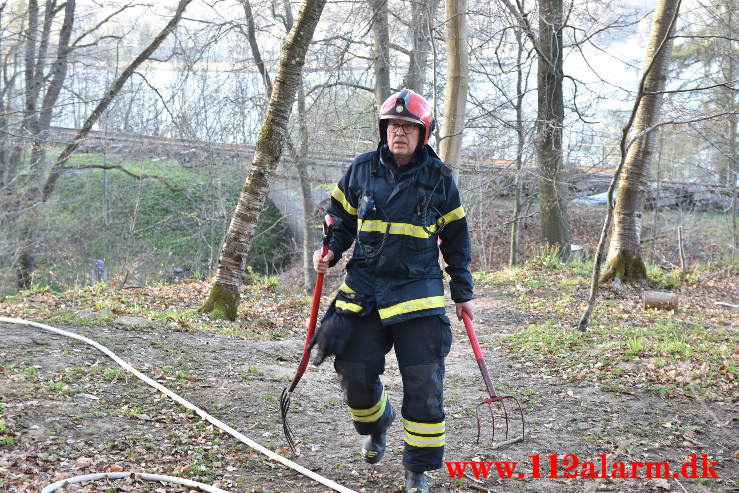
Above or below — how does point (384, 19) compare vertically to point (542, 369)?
above

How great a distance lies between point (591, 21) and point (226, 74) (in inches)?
383

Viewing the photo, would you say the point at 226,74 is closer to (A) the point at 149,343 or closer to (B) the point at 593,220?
(A) the point at 149,343

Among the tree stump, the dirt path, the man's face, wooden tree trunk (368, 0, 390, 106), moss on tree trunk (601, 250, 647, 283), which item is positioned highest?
wooden tree trunk (368, 0, 390, 106)

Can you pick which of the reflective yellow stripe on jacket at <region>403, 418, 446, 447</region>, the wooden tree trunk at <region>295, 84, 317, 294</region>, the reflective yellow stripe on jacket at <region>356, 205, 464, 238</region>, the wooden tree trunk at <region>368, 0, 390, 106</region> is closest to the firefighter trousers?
the reflective yellow stripe on jacket at <region>403, 418, 446, 447</region>

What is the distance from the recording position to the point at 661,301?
10.7 meters

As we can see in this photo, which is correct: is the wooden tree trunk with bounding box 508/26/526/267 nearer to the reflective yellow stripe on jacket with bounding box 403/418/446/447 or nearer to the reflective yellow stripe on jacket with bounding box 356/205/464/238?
the reflective yellow stripe on jacket with bounding box 356/205/464/238

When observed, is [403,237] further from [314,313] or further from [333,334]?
[314,313]

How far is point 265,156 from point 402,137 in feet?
15.8

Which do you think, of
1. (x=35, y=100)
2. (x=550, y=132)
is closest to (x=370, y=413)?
(x=550, y=132)

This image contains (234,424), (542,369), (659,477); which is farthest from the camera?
(542,369)

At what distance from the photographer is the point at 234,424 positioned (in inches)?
199

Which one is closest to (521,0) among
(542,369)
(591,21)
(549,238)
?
(591,21)

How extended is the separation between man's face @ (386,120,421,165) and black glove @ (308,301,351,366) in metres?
1.01

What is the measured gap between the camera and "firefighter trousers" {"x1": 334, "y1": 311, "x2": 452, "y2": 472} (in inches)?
151
